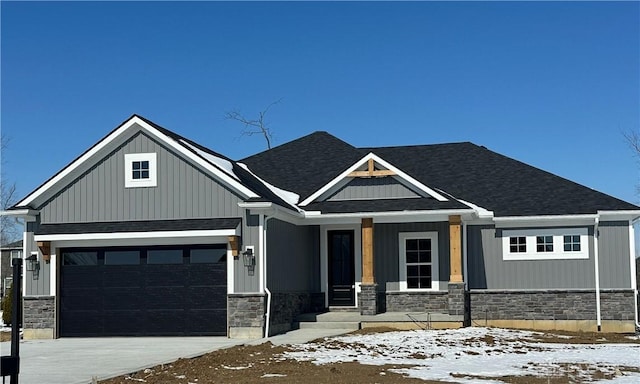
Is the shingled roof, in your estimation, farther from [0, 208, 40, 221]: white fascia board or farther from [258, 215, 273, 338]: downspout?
[0, 208, 40, 221]: white fascia board

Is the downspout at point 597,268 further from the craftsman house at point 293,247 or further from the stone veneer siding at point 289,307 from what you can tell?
the stone veneer siding at point 289,307

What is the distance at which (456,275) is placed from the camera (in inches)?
855

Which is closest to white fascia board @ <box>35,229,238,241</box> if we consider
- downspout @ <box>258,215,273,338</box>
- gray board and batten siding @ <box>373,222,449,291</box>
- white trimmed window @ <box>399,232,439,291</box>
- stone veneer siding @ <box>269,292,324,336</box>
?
downspout @ <box>258,215,273,338</box>

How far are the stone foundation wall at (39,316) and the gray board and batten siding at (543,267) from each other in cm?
1123

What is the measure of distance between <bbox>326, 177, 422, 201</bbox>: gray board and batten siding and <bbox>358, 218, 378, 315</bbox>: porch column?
1.11m

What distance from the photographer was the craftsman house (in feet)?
66.7

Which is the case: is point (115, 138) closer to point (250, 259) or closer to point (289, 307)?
point (250, 259)

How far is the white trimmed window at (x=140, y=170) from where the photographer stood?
20.9 metres

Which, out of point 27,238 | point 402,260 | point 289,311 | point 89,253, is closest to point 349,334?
point 289,311

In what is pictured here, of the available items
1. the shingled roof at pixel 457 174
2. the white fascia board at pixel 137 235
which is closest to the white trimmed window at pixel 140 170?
the white fascia board at pixel 137 235

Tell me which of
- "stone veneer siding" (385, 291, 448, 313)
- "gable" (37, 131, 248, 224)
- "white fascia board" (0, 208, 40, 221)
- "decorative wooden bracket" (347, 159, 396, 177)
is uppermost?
"decorative wooden bracket" (347, 159, 396, 177)

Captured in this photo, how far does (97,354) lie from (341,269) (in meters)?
8.98

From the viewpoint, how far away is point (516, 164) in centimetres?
2652

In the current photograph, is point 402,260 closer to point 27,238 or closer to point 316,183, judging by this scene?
point 316,183
